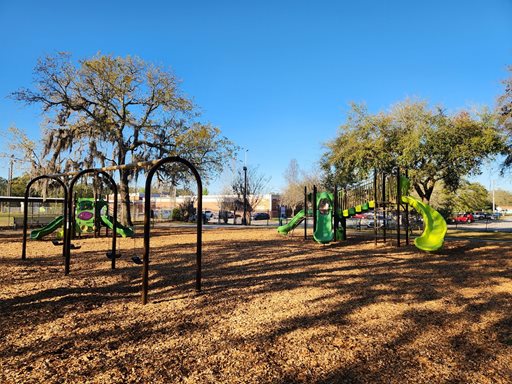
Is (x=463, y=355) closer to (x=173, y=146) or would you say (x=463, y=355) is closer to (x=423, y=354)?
(x=423, y=354)

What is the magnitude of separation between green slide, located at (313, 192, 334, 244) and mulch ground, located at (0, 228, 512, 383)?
17.9 feet

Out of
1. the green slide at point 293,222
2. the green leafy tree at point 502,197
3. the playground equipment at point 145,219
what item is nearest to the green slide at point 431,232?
the green slide at point 293,222

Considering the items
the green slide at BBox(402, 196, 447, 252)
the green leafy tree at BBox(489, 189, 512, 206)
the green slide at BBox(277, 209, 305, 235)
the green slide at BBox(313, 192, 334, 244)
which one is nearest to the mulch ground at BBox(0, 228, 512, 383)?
the green slide at BBox(402, 196, 447, 252)

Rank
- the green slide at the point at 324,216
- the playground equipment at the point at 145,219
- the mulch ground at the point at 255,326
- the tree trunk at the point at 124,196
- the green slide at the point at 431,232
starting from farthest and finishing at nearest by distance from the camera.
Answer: the tree trunk at the point at 124,196 → the green slide at the point at 324,216 → the green slide at the point at 431,232 → the playground equipment at the point at 145,219 → the mulch ground at the point at 255,326

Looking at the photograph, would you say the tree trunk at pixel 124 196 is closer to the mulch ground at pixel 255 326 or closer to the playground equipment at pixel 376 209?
the playground equipment at pixel 376 209

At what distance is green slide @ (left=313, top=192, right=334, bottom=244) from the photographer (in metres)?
13.3

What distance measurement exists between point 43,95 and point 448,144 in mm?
19860

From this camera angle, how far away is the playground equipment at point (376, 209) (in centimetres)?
1119

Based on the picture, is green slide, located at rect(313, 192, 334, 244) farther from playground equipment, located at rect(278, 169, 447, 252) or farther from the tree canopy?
the tree canopy

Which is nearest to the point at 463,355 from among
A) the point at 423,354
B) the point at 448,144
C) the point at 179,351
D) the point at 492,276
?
the point at 423,354

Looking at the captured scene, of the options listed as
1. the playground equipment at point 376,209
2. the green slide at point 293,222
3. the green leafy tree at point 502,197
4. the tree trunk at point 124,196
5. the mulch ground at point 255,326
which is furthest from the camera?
the green leafy tree at point 502,197

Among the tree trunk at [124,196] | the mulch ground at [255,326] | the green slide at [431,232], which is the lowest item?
the mulch ground at [255,326]

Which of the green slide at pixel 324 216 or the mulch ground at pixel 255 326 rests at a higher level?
the green slide at pixel 324 216

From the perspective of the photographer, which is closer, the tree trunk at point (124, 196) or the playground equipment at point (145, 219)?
the playground equipment at point (145, 219)
